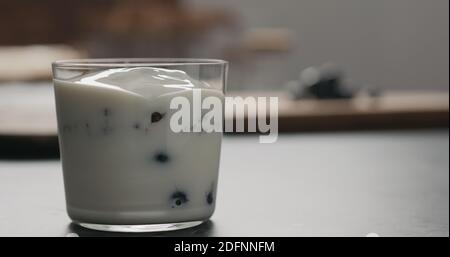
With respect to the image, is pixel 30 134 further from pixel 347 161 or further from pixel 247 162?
pixel 347 161

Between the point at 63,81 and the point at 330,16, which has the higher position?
the point at 330,16

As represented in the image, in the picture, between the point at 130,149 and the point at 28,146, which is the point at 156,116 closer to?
the point at 130,149

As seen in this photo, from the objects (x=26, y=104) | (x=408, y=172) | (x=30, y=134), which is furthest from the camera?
(x=26, y=104)

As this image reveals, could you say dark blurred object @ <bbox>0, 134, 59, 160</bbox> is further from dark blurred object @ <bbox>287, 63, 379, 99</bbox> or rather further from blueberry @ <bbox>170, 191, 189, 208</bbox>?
dark blurred object @ <bbox>287, 63, 379, 99</bbox>

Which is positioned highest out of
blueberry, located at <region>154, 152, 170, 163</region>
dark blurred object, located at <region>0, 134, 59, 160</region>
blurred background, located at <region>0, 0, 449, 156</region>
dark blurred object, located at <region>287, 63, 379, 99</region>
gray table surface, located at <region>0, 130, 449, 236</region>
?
blurred background, located at <region>0, 0, 449, 156</region>

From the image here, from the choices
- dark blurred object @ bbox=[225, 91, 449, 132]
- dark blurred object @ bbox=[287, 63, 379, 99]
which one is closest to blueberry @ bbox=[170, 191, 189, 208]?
dark blurred object @ bbox=[225, 91, 449, 132]

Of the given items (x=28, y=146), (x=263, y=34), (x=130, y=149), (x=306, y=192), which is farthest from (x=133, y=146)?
(x=263, y=34)
